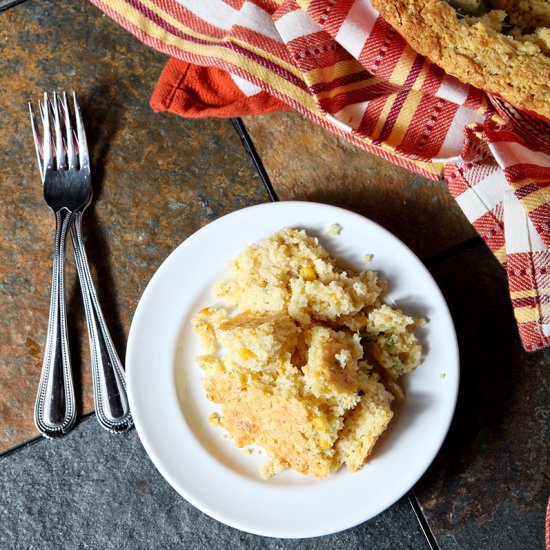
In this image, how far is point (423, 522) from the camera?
146 cm

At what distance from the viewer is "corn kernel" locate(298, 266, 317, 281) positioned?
129cm

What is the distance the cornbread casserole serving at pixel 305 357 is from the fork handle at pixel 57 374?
1.08 ft

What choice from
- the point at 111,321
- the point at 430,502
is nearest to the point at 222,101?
the point at 111,321

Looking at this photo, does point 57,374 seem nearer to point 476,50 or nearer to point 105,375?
point 105,375

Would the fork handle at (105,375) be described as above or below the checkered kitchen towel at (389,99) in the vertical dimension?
below

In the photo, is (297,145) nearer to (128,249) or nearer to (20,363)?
(128,249)

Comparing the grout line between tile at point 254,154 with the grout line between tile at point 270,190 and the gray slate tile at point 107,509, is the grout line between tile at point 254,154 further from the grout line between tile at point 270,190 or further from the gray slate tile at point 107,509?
the gray slate tile at point 107,509

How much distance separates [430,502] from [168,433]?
24.3 inches

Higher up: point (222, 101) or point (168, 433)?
point (222, 101)

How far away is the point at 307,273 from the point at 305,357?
17 cm

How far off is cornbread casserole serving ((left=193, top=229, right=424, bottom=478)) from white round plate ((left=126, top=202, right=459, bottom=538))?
4 cm

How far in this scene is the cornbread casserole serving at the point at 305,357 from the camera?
4.06ft

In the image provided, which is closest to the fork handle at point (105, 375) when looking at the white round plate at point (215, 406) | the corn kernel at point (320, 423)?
the white round plate at point (215, 406)

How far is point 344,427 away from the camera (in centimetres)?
130
